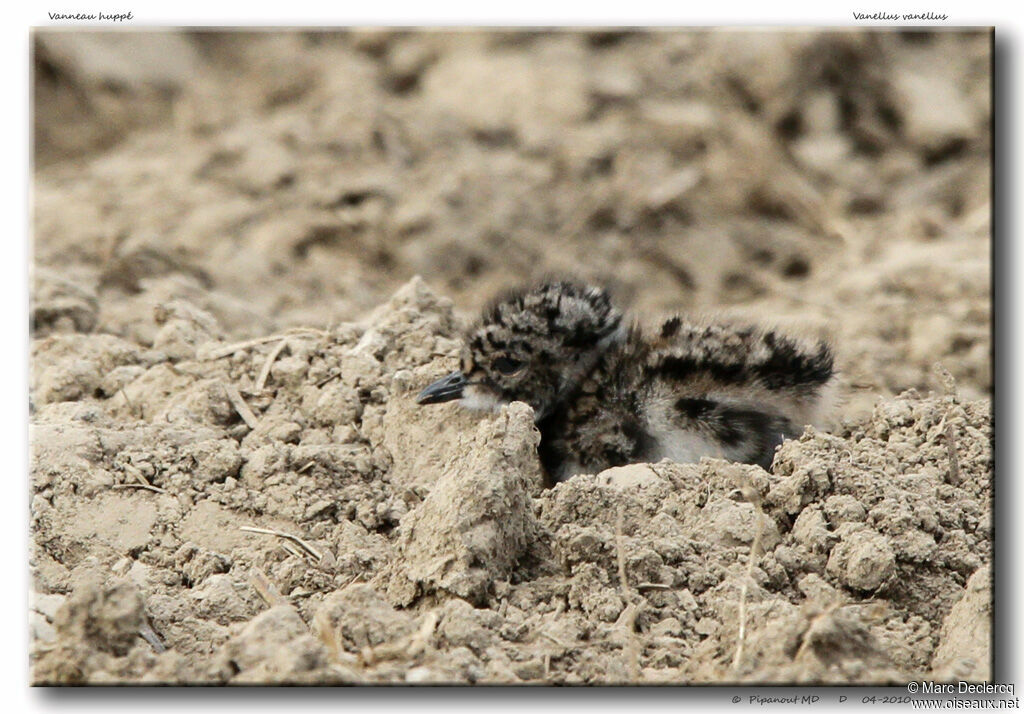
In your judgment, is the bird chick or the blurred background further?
the blurred background

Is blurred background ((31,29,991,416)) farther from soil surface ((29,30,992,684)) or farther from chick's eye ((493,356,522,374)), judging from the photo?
chick's eye ((493,356,522,374))

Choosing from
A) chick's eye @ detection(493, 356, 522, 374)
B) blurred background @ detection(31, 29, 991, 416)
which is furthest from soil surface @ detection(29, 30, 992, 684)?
chick's eye @ detection(493, 356, 522, 374)

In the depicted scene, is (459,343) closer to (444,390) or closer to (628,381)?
(444,390)

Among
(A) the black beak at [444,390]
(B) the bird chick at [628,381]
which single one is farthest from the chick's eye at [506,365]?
(A) the black beak at [444,390]

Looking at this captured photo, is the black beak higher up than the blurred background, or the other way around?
the blurred background

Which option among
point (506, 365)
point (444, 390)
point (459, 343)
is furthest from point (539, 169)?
point (444, 390)

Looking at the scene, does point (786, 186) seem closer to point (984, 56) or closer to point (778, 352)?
point (984, 56)

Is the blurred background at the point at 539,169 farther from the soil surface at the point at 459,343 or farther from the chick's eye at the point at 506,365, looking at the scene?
the chick's eye at the point at 506,365

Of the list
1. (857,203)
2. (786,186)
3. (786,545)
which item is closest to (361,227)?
(786,186)
